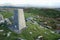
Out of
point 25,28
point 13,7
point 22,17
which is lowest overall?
point 25,28

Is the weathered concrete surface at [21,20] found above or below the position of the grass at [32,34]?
above

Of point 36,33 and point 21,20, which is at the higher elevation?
point 21,20

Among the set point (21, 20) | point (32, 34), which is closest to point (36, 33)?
point (32, 34)

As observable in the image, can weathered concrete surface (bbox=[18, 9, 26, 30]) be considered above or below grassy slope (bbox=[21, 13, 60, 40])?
above

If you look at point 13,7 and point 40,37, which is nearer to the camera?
point 40,37

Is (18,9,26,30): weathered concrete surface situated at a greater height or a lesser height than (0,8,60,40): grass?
greater

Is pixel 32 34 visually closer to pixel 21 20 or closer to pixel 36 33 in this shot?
pixel 36 33

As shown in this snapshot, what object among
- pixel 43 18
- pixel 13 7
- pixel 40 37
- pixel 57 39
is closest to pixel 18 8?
pixel 13 7

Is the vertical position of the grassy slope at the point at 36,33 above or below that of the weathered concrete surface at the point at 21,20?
below

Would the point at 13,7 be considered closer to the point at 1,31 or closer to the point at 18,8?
→ the point at 18,8

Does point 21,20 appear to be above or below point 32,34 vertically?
above
